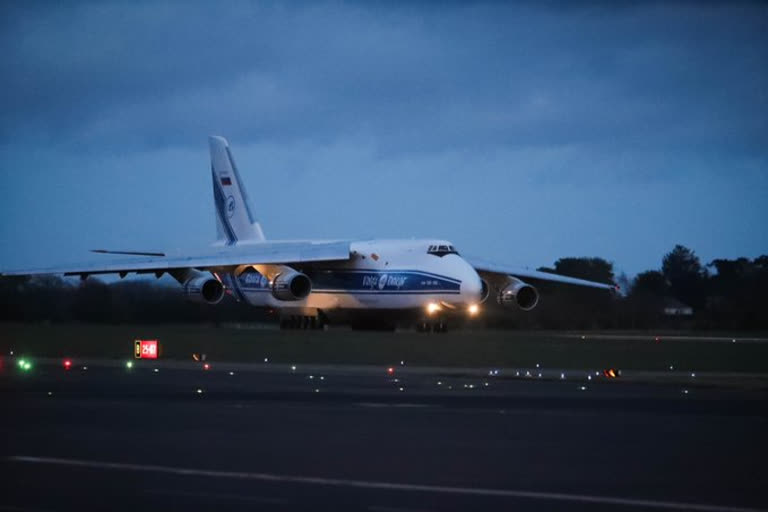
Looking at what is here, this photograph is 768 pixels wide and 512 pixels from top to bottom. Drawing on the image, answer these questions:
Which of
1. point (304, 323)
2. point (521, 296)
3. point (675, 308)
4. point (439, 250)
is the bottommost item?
point (304, 323)

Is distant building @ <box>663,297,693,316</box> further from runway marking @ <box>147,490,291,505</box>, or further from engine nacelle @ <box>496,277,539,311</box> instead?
runway marking @ <box>147,490,291,505</box>

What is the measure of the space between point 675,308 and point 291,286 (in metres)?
20.9

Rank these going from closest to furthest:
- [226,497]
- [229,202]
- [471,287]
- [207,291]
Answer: [226,497], [471,287], [207,291], [229,202]

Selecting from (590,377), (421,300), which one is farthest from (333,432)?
(421,300)

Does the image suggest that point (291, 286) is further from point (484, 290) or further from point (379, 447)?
point (379, 447)

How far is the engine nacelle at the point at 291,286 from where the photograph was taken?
47.9 meters

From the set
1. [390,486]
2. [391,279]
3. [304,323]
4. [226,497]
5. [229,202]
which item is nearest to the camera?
[226,497]

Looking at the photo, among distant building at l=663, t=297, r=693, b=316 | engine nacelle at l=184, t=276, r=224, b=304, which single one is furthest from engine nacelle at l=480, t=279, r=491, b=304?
engine nacelle at l=184, t=276, r=224, b=304

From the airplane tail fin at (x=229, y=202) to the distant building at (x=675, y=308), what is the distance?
18.9 meters

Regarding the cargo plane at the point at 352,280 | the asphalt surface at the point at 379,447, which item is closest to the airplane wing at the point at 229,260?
the cargo plane at the point at 352,280

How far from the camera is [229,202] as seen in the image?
2319 inches

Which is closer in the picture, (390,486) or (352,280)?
(390,486)

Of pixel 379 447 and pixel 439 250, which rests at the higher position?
pixel 439 250

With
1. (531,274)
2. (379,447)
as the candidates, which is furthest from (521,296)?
(379,447)
